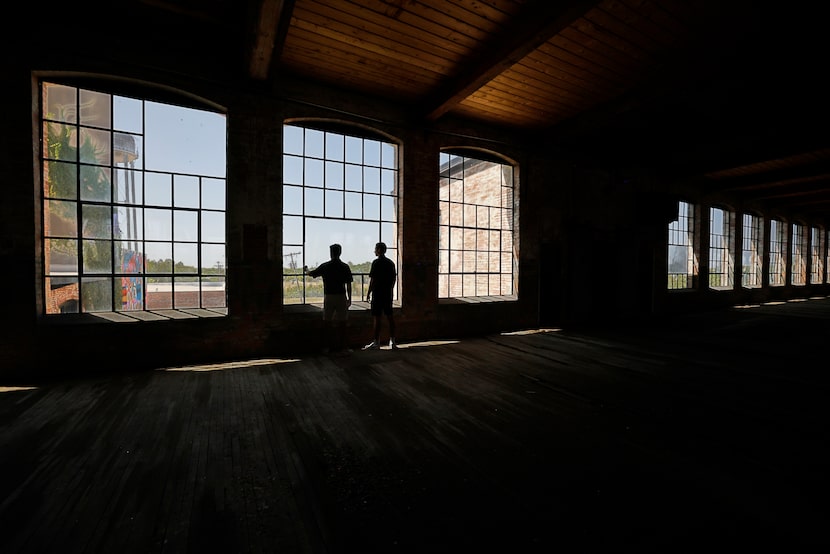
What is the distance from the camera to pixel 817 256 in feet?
48.8

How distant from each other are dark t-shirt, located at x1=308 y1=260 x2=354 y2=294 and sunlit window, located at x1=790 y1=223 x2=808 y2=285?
1801cm

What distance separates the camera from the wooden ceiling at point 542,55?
140 inches

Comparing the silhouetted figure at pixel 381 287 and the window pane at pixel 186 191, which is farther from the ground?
the window pane at pixel 186 191

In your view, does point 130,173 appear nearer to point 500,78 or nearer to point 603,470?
point 500,78

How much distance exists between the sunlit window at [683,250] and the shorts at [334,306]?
9283mm

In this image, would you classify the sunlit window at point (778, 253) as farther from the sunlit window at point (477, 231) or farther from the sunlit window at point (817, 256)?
the sunlit window at point (477, 231)

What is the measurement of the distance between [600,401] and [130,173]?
18.4 ft

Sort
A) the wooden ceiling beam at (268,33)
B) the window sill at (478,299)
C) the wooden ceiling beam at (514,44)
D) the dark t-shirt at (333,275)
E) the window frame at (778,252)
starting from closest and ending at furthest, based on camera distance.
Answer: the wooden ceiling beam at (268,33)
the wooden ceiling beam at (514,44)
the dark t-shirt at (333,275)
the window sill at (478,299)
the window frame at (778,252)

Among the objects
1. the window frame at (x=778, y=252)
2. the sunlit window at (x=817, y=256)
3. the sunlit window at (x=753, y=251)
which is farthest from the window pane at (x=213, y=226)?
the sunlit window at (x=817, y=256)

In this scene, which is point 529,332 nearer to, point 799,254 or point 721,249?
point 721,249

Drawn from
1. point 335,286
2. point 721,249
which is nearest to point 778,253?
point 721,249

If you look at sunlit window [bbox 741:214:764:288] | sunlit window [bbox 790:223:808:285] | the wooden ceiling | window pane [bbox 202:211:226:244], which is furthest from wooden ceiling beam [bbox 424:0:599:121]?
sunlit window [bbox 790:223:808:285]

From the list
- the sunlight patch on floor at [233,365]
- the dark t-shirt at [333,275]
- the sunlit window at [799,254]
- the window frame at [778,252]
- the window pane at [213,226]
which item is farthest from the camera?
the sunlit window at [799,254]

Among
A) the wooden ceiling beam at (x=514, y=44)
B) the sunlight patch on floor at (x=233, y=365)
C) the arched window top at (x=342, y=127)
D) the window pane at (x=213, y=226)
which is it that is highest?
the wooden ceiling beam at (x=514, y=44)
